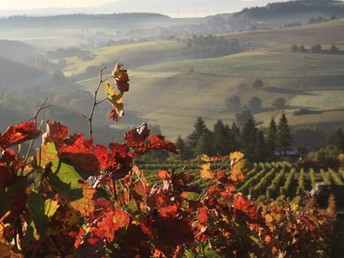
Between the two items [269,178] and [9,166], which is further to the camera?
[269,178]

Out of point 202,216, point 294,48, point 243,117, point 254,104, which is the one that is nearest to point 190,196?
point 202,216

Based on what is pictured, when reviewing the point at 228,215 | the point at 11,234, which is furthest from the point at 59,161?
the point at 228,215

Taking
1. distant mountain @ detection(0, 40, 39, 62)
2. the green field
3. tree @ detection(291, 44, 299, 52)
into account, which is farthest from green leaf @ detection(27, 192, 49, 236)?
distant mountain @ detection(0, 40, 39, 62)

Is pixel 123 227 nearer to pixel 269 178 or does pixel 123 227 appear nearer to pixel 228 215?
pixel 228 215

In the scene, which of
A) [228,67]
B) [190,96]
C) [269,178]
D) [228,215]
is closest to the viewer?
[228,215]

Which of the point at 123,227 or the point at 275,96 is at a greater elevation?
the point at 123,227

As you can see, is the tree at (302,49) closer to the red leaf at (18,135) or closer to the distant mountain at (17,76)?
the distant mountain at (17,76)

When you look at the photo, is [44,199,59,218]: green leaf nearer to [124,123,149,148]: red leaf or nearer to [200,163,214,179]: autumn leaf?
[124,123,149,148]: red leaf

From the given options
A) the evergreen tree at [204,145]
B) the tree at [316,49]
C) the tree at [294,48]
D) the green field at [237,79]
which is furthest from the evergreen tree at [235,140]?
the tree at [294,48]

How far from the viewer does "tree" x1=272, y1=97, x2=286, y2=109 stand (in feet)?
301

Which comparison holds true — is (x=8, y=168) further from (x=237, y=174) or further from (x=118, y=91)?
(x=237, y=174)

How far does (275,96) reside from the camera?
9850 centimetres

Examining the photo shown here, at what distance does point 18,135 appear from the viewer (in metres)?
0.86

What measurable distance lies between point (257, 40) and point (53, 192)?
154415 mm
